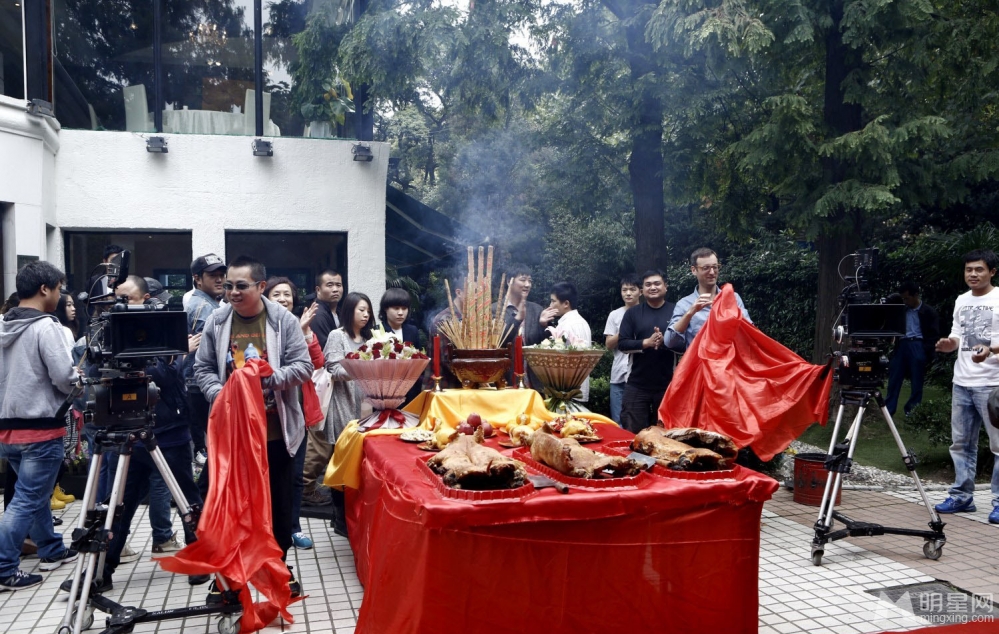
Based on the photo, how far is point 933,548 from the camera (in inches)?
193

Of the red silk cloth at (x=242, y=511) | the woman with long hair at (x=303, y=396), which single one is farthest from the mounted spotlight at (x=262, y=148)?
the red silk cloth at (x=242, y=511)

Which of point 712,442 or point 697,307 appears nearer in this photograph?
point 712,442

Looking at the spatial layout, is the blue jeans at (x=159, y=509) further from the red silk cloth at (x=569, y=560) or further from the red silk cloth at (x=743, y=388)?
the red silk cloth at (x=743, y=388)

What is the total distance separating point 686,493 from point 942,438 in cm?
562

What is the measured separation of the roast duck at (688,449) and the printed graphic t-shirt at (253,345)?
6.63 ft

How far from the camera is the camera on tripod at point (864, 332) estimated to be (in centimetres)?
490

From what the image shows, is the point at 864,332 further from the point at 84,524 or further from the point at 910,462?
the point at 84,524

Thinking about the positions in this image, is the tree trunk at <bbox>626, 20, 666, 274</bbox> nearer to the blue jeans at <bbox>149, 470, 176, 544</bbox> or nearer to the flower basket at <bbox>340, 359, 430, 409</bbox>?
the flower basket at <bbox>340, 359, 430, 409</bbox>

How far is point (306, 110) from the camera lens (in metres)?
9.88

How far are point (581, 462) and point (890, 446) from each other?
708cm

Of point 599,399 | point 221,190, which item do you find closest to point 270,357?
point 599,399

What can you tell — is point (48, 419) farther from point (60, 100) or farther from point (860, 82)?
point (860, 82)

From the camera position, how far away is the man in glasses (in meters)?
5.68

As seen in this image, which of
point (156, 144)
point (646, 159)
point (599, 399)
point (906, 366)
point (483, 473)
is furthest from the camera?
point (646, 159)
